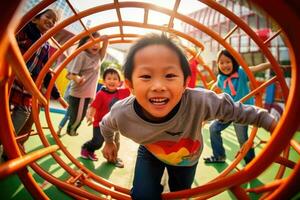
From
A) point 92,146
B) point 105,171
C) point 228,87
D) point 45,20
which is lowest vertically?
point 105,171

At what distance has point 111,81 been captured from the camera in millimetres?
2760

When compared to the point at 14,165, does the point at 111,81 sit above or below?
above

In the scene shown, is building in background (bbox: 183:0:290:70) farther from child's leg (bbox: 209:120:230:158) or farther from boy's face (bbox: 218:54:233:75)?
child's leg (bbox: 209:120:230:158)

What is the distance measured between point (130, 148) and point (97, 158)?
1.99 ft

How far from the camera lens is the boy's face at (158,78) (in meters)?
1.16

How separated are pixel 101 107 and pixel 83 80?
36 cm

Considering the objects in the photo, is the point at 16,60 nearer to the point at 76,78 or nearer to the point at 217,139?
the point at 76,78

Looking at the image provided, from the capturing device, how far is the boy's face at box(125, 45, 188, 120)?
3.81 feet

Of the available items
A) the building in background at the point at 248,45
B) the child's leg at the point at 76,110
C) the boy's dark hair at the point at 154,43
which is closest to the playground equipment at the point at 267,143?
the boy's dark hair at the point at 154,43

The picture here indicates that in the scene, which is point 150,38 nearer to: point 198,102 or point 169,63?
point 169,63

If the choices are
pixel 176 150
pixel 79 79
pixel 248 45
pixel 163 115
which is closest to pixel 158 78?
pixel 163 115

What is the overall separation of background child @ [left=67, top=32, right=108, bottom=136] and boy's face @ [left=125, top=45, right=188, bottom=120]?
1639mm

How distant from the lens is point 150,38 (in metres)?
1.32

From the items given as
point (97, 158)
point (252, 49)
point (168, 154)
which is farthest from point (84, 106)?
point (252, 49)
